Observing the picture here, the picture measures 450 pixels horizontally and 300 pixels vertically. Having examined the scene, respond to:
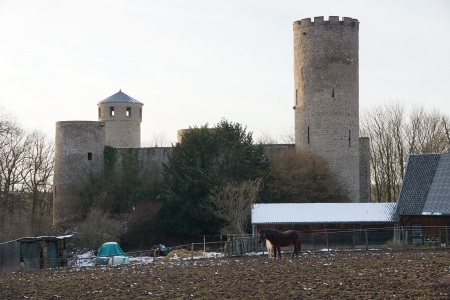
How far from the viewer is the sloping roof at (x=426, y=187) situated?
1222 inches

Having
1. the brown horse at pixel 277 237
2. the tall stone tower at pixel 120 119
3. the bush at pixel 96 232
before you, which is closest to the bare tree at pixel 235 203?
the bush at pixel 96 232

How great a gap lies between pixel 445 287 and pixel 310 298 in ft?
9.34

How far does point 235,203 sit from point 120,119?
20782 millimetres

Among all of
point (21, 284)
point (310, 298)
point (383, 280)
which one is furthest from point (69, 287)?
point (383, 280)

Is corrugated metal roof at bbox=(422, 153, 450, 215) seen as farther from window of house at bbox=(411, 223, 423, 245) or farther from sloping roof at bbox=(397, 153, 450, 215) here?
window of house at bbox=(411, 223, 423, 245)

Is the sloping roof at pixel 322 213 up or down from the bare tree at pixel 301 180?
down

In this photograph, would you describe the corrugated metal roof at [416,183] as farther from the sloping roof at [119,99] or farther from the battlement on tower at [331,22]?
the sloping roof at [119,99]

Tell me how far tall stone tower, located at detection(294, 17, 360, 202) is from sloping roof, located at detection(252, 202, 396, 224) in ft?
25.6

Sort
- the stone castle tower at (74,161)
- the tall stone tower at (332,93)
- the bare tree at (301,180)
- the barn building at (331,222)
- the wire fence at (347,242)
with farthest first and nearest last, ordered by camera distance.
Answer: the stone castle tower at (74,161) → the tall stone tower at (332,93) → the bare tree at (301,180) → the barn building at (331,222) → the wire fence at (347,242)

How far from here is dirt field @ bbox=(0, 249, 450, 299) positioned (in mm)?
15906

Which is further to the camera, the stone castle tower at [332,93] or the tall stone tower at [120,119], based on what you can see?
the tall stone tower at [120,119]

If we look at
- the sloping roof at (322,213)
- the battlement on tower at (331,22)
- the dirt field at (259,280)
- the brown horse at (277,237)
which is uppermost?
the battlement on tower at (331,22)

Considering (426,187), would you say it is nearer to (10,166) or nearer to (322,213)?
(322,213)

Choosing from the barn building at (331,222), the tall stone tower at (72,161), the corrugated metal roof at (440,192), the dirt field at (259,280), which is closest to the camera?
the dirt field at (259,280)
